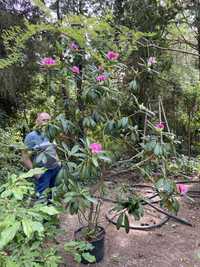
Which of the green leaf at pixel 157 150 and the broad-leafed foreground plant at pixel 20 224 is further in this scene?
the green leaf at pixel 157 150

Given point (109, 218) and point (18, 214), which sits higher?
point (18, 214)

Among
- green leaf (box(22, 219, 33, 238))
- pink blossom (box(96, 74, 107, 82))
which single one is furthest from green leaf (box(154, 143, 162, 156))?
green leaf (box(22, 219, 33, 238))

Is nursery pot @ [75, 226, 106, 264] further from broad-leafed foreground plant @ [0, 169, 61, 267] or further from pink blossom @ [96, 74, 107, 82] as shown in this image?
pink blossom @ [96, 74, 107, 82]

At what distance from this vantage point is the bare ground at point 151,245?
262 centimetres

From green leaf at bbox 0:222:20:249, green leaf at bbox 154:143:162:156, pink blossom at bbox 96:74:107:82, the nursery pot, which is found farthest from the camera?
the nursery pot

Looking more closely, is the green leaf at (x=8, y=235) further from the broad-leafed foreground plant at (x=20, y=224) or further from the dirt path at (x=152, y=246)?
the dirt path at (x=152, y=246)

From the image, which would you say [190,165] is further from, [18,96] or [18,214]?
[18,214]

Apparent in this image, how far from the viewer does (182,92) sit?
5.44 meters

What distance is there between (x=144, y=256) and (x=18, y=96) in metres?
3.19

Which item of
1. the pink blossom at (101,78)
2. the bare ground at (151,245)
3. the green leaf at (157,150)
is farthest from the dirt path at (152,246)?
the pink blossom at (101,78)

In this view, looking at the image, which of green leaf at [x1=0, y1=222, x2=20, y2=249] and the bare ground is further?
the bare ground

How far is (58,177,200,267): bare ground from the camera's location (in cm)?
262

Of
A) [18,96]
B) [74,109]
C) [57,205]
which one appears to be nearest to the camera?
[57,205]

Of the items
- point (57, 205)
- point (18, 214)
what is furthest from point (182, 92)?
point (18, 214)
